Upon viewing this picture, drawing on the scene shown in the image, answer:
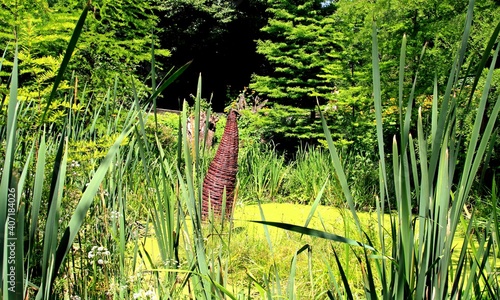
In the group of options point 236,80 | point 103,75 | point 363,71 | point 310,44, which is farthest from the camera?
point 236,80

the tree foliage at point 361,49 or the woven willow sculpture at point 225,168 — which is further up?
the tree foliage at point 361,49

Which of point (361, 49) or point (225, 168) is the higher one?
point (361, 49)

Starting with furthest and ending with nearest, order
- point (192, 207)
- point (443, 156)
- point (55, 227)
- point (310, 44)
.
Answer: point (310, 44) → point (192, 207) → point (443, 156) → point (55, 227)

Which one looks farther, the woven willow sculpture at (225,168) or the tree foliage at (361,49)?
the tree foliage at (361,49)

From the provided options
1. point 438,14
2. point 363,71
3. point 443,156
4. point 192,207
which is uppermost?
point 438,14

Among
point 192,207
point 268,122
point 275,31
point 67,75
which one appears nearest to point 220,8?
point 275,31

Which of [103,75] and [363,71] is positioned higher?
[363,71]

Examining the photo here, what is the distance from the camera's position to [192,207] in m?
0.77

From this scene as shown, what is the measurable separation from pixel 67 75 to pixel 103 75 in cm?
62

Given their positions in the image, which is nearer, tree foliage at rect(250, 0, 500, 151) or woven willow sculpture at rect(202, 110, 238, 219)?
woven willow sculpture at rect(202, 110, 238, 219)

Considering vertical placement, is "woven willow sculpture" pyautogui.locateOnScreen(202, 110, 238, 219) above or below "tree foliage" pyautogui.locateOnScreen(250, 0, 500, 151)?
below

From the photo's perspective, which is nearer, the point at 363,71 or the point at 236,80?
the point at 363,71

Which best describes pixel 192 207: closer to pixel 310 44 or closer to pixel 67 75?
pixel 67 75

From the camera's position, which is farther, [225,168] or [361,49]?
[361,49]
